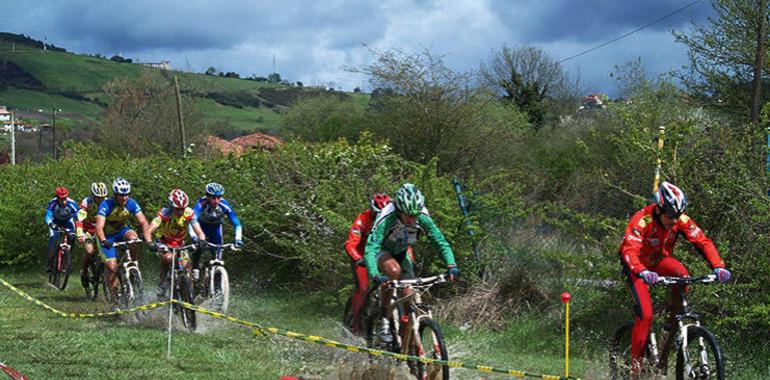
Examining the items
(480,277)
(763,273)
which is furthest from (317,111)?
(763,273)

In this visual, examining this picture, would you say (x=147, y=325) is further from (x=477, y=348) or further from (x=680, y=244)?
(x=680, y=244)

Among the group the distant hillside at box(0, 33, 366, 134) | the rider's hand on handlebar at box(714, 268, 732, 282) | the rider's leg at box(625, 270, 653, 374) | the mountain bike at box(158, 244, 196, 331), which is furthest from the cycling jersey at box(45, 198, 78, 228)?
the distant hillside at box(0, 33, 366, 134)

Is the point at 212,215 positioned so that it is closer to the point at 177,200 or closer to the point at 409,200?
the point at 177,200

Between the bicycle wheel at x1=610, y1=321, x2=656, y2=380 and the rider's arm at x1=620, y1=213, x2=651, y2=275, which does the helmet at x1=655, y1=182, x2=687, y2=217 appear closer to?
the rider's arm at x1=620, y1=213, x2=651, y2=275

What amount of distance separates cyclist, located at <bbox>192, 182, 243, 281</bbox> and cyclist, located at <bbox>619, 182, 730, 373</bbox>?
7.10 metres

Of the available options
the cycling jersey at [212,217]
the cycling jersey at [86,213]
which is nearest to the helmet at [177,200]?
the cycling jersey at [212,217]

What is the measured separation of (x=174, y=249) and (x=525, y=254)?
5.02 m

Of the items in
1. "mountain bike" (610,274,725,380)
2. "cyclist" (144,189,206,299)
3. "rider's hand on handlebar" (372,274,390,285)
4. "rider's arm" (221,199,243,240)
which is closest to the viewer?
"mountain bike" (610,274,725,380)

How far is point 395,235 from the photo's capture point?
31.3 feet

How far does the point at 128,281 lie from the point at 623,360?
7777 millimetres

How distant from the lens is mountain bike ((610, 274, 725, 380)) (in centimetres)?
758

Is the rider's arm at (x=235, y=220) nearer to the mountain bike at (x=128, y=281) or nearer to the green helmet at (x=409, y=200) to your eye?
the mountain bike at (x=128, y=281)

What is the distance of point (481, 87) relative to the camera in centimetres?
3108

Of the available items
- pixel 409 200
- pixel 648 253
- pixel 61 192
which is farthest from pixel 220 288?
pixel 648 253
